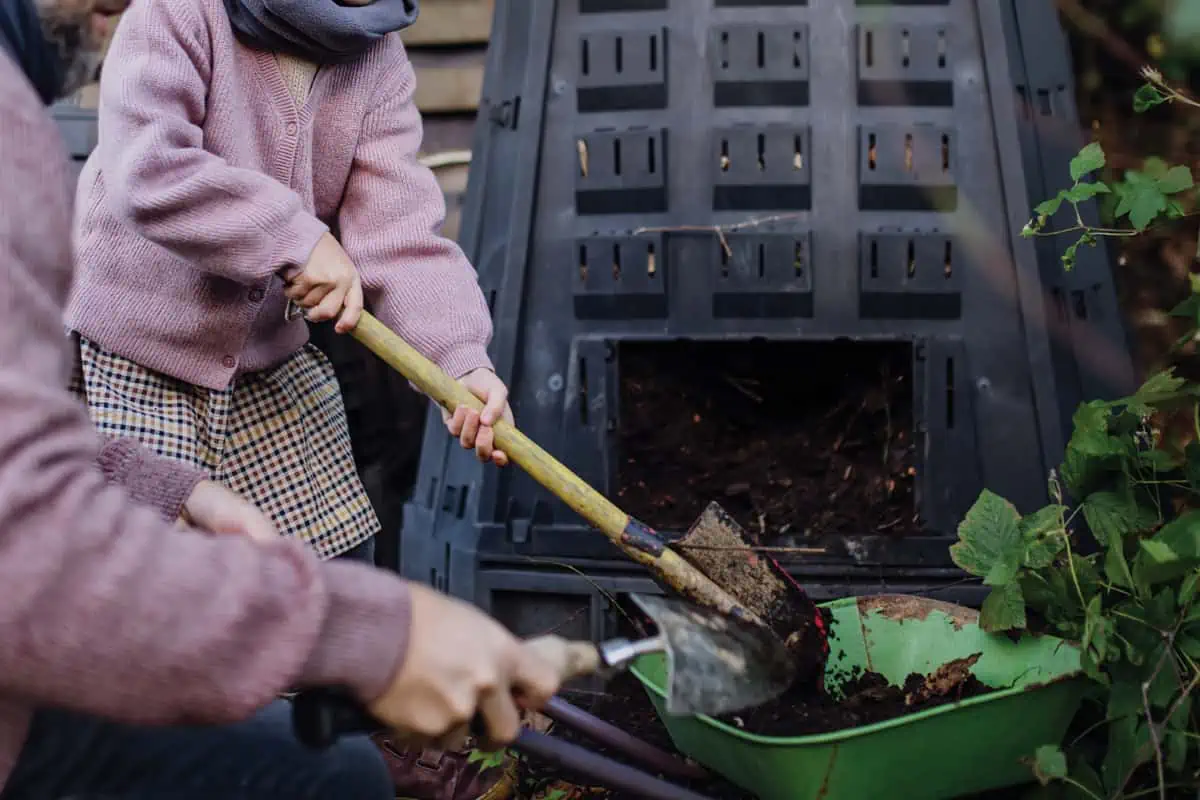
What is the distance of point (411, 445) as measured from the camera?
3250 millimetres

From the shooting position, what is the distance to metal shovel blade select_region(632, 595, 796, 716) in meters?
1.33

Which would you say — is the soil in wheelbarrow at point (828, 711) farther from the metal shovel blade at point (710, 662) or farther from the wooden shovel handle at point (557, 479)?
the metal shovel blade at point (710, 662)

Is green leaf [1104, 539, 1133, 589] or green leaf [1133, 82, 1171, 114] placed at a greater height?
green leaf [1133, 82, 1171, 114]

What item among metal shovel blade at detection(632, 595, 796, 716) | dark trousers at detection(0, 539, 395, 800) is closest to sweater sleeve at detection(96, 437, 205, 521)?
dark trousers at detection(0, 539, 395, 800)

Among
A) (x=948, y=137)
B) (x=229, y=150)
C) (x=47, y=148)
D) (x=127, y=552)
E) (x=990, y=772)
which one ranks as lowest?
(x=990, y=772)

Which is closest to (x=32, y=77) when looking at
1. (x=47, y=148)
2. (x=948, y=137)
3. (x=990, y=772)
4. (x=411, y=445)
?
(x=47, y=148)

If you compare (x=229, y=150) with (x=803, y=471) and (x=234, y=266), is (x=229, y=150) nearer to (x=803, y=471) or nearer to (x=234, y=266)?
(x=234, y=266)

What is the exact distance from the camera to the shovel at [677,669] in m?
1.17

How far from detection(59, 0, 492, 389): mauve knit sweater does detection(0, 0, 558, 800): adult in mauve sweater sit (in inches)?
31.1

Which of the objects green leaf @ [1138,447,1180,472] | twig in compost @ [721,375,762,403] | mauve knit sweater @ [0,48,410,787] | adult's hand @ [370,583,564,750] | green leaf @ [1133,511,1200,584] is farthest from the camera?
twig in compost @ [721,375,762,403]

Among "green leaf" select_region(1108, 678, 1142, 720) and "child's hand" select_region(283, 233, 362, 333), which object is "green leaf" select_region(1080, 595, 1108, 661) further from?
"child's hand" select_region(283, 233, 362, 333)

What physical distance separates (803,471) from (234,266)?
3.91 feet

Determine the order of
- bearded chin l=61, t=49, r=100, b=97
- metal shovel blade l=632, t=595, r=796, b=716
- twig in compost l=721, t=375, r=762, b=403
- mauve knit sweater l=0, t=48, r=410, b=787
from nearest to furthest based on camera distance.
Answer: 1. mauve knit sweater l=0, t=48, r=410, b=787
2. metal shovel blade l=632, t=595, r=796, b=716
3. bearded chin l=61, t=49, r=100, b=97
4. twig in compost l=721, t=375, r=762, b=403

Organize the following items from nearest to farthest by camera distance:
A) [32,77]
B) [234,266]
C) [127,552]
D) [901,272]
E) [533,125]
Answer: [127,552], [32,77], [234,266], [901,272], [533,125]
